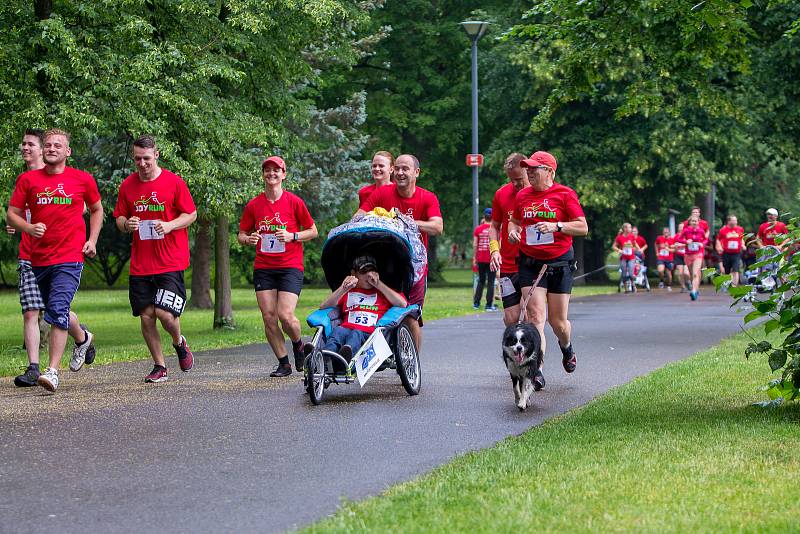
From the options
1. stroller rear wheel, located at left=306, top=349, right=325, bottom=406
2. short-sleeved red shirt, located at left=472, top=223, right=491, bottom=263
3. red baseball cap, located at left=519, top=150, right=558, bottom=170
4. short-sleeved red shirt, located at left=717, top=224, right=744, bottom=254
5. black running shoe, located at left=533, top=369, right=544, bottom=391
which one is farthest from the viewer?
short-sleeved red shirt, located at left=717, top=224, right=744, bottom=254

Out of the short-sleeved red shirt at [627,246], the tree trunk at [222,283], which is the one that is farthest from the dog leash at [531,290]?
the short-sleeved red shirt at [627,246]

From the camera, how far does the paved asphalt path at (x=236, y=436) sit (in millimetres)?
6023

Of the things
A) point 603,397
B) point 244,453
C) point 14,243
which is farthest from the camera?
point 14,243

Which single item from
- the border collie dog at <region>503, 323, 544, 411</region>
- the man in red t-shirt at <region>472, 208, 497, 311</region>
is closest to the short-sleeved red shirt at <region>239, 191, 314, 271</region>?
the border collie dog at <region>503, 323, 544, 411</region>

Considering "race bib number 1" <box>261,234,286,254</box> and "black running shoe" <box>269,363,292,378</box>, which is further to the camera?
"black running shoe" <box>269,363,292,378</box>

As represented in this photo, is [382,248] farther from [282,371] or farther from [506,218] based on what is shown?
[282,371]

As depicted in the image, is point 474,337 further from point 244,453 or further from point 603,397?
point 244,453

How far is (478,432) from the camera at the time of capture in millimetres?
8523

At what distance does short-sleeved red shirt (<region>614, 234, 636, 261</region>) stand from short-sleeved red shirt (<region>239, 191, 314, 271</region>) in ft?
76.8

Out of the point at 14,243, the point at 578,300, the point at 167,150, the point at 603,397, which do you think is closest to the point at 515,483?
the point at 603,397

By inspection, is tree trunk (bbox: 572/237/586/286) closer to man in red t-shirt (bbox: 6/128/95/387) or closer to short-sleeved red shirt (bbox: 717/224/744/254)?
short-sleeved red shirt (bbox: 717/224/744/254)

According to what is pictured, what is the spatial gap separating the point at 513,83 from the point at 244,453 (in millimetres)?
36922

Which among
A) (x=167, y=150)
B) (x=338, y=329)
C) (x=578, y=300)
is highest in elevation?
(x=167, y=150)

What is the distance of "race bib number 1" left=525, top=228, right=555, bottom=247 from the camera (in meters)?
10.7
